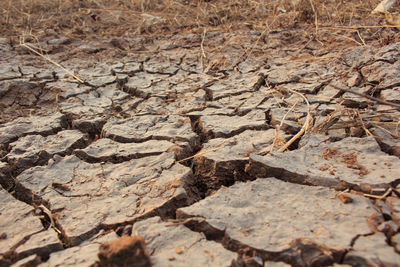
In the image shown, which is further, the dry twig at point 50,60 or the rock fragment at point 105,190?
the dry twig at point 50,60

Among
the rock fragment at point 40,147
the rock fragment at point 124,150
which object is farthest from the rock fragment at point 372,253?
the rock fragment at point 40,147

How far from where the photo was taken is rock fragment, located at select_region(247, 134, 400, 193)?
151 cm

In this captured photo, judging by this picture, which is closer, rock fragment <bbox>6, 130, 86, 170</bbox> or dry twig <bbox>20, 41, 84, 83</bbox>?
rock fragment <bbox>6, 130, 86, 170</bbox>

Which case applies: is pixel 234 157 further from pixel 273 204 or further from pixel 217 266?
pixel 217 266

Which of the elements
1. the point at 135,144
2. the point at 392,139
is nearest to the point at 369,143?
the point at 392,139

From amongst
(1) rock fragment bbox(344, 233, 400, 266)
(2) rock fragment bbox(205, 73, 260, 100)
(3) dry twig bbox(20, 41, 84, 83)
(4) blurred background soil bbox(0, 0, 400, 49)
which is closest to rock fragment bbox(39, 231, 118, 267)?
(1) rock fragment bbox(344, 233, 400, 266)

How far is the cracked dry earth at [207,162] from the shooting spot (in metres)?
1.27

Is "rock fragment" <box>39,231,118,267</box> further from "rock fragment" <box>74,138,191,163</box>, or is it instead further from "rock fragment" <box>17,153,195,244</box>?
"rock fragment" <box>74,138,191,163</box>

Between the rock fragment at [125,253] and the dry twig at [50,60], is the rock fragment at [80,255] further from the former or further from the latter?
the dry twig at [50,60]

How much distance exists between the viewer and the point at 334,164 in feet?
5.46

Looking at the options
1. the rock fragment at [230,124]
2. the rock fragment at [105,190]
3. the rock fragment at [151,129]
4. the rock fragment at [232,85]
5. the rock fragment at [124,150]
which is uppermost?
the rock fragment at [232,85]

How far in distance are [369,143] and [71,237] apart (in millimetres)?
1535

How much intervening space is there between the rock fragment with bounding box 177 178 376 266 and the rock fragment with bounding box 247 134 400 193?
68 millimetres

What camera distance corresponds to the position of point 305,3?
155 inches
